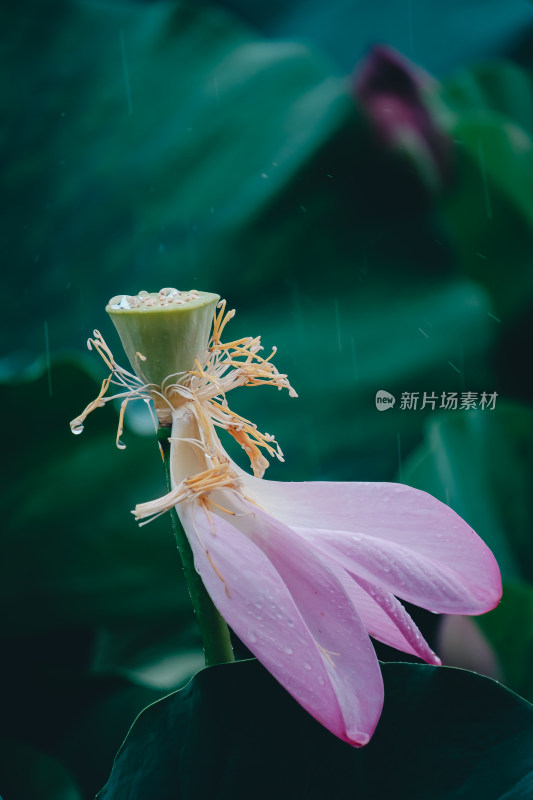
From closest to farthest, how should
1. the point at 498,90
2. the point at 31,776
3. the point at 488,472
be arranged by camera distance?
the point at 31,776, the point at 488,472, the point at 498,90

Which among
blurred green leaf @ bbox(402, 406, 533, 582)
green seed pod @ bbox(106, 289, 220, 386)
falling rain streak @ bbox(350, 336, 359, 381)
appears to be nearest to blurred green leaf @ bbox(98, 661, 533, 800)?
green seed pod @ bbox(106, 289, 220, 386)

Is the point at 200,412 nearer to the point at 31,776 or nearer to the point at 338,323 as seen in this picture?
the point at 31,776

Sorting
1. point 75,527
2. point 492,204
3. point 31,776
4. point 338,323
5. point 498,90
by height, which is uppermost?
point 498,90

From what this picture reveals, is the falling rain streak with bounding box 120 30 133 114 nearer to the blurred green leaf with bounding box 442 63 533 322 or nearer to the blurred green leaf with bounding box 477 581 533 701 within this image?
the blurred green leaf with bounding box 442 63 533 322

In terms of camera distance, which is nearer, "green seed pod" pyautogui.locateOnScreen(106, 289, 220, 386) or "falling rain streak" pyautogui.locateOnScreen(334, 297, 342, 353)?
"green seed pod" pyautogui.locateOnScreen(106, 289, 220, 386)

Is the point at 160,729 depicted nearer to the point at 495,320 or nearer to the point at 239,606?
the point at 239,606

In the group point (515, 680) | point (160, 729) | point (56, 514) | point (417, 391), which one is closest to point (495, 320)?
point (417, 391)

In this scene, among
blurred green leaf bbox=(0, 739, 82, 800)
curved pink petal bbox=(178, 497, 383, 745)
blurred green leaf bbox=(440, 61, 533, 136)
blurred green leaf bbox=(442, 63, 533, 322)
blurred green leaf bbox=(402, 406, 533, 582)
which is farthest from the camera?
blurred green leaf bbox=(440, 61, 533, 136)

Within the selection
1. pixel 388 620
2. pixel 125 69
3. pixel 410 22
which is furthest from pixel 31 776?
pixel 410 22
